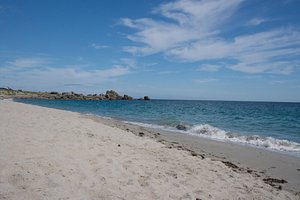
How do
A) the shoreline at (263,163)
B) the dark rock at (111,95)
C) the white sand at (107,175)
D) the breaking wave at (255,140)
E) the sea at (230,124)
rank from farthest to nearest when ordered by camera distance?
the dark rock at (111,95) → the sea at (230,124) → the breaking wave at (255,140) → the shoreline at (263,163) → the white sand at (107,175)

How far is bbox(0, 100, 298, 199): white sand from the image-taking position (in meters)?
5.14

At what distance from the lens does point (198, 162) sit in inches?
322

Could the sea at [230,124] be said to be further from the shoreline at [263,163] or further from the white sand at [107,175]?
the white sand at [107,175]

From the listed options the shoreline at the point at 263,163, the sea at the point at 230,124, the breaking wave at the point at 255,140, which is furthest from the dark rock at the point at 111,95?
the shoreline at the point at 263,163

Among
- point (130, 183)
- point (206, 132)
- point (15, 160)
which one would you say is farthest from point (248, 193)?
point (206, 132)

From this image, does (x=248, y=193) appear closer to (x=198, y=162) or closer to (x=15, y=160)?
(x=198, y=162)

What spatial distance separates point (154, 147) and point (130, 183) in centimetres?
422

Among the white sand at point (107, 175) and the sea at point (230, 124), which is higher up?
the white sand at point (107, 175)

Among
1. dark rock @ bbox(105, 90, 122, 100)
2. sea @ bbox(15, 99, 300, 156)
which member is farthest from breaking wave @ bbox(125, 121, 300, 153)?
dark rock @ bbox(105, 90, 122, 100)

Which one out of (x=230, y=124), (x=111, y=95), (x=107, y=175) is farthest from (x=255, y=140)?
(x=111, y=95)

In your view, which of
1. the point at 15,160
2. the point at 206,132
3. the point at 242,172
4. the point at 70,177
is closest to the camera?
the point at 70,177

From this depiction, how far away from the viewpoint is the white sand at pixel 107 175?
514 cm

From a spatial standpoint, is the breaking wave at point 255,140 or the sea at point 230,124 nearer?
the breaking wave at point 255,140

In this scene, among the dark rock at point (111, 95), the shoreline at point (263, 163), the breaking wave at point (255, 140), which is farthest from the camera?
the dark rock at point (111, 95)
